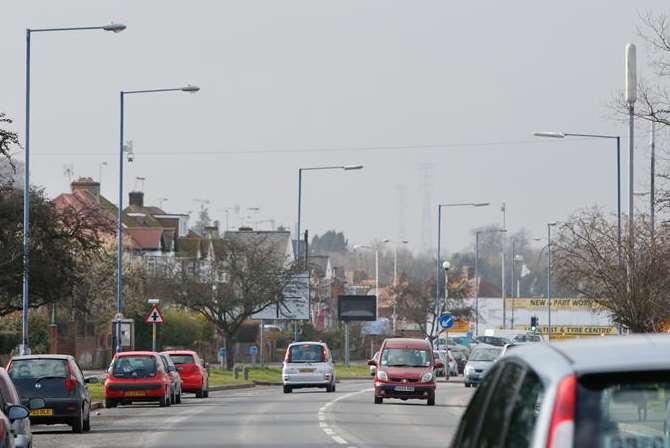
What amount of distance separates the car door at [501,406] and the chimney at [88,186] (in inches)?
4090

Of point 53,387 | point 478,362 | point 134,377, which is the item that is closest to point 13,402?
point 53,387

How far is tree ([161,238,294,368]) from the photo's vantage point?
78125mm

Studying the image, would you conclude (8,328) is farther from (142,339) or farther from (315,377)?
(315,377)

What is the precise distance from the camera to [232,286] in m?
79.4

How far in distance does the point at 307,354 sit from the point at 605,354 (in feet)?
158

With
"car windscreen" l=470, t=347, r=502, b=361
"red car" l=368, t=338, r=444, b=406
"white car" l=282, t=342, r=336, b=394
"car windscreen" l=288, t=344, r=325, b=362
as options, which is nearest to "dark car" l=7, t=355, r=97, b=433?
"red car" l=368, t=338, r=444, b=406

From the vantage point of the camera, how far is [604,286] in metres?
45.3

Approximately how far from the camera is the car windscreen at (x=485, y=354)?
59.6 metres

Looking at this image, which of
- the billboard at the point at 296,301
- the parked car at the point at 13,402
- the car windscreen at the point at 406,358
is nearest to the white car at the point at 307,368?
the car windscreen at the point at 406,358

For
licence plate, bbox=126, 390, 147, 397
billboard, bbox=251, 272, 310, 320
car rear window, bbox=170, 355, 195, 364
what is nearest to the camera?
licence plate, bbox=126, 390, 147, 397

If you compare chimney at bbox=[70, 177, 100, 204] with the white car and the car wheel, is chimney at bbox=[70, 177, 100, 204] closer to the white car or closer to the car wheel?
the white car

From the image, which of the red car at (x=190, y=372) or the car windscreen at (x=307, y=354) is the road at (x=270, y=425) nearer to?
the red car at (x=190, y=372)

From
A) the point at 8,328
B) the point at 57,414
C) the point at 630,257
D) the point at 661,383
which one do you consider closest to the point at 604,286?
the point at 630,257

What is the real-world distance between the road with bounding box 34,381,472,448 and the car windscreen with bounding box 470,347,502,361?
13190 mm
